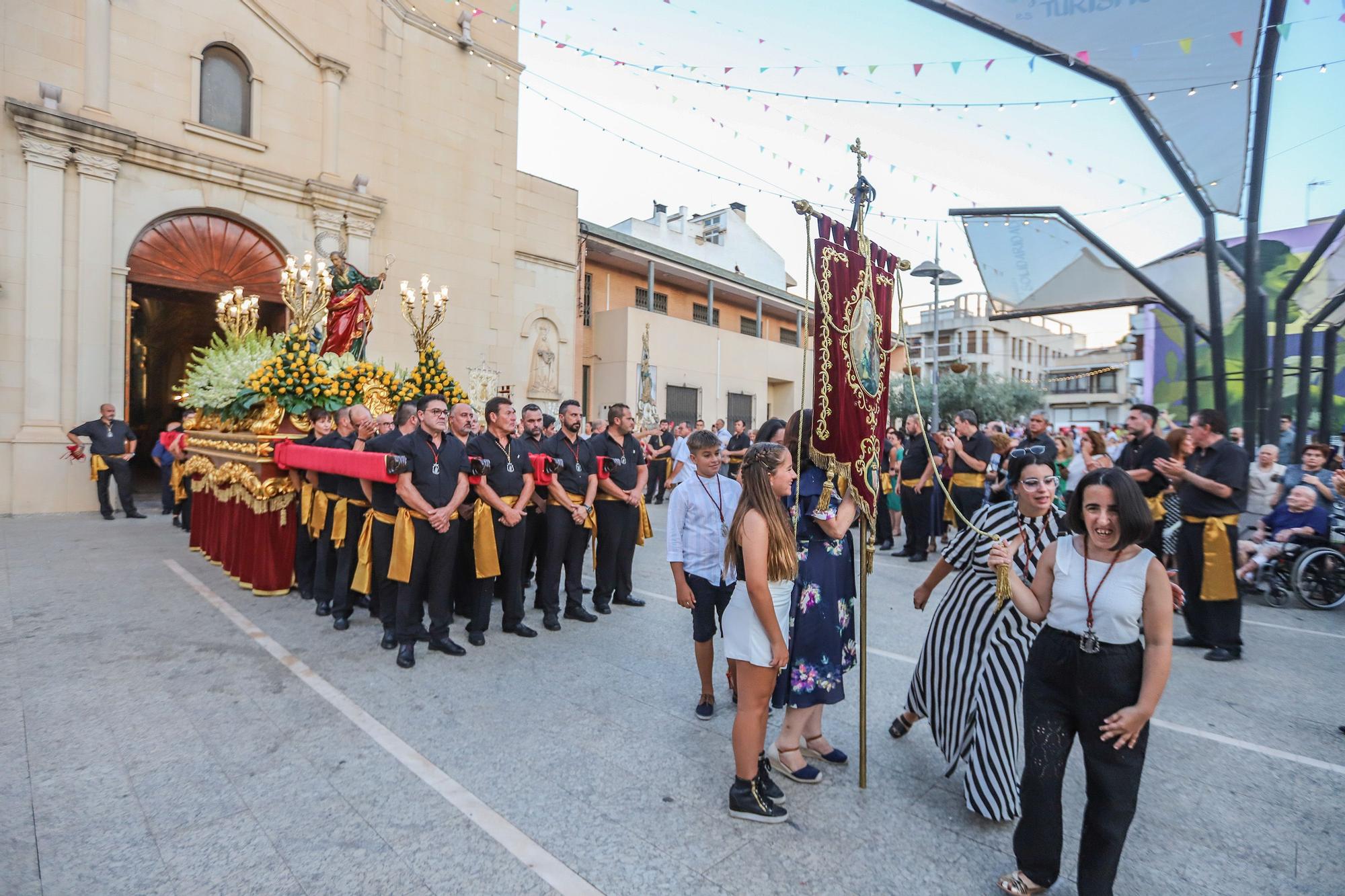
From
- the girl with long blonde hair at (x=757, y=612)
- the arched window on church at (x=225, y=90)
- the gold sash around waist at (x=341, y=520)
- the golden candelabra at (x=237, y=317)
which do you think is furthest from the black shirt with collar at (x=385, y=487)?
the arched window on church at (x=225, y=90)

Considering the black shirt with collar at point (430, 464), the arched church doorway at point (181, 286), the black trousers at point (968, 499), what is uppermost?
the arched church doorway at point (181, 286)

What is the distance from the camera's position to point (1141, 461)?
6.12 metres

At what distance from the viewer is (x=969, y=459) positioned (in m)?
8.88

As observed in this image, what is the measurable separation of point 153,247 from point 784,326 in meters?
27.1

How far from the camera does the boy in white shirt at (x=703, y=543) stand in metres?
4.11

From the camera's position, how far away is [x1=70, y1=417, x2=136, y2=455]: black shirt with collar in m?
12.0

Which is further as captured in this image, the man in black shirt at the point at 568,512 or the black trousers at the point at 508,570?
the man in black shirt at the point at 568,512

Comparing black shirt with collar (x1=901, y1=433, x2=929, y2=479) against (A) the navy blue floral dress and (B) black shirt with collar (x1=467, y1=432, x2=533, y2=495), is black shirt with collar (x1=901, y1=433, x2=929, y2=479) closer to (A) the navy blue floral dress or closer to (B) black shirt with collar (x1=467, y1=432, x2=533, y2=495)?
(B) black shirt with collar (x1=467, y1=432, x2=533, y2=495)

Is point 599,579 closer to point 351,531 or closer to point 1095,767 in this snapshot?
point 351,531

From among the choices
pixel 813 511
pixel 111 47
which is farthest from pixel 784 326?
pixel 813 511

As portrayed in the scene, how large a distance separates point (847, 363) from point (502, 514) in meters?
3.32

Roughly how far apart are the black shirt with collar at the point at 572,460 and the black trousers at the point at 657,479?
9.33 m

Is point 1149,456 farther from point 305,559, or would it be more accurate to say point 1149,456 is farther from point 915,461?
point 305,559

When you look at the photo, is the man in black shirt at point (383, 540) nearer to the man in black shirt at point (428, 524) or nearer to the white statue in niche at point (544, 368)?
the man in black shirt at point (428, 524)
